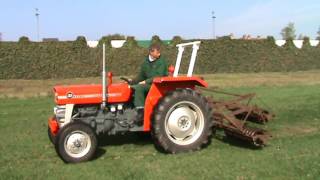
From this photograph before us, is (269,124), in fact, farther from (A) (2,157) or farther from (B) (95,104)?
(A) (2,157)

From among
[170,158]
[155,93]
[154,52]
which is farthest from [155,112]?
[154,52]

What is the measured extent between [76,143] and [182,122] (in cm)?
177

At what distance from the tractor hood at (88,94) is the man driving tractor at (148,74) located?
0.16m

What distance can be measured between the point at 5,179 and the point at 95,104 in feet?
7.24

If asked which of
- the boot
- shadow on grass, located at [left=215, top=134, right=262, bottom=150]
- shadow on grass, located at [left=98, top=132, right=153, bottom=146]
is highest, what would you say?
the boot

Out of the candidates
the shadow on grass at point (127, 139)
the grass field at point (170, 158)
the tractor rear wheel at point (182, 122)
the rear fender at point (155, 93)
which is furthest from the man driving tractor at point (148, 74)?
the shadow on grass at point (127, 139)

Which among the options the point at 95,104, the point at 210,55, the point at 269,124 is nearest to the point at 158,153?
the point at 95,104

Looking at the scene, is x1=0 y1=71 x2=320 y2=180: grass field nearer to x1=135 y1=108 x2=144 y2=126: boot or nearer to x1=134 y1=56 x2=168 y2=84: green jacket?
x1=135 y1=108 x2=144 y2=126: boot

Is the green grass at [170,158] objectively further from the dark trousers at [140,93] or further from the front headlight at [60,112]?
the dark trousers at [140,93]

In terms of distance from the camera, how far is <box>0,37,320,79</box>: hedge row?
32.8m

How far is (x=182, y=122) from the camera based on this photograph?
913 cm

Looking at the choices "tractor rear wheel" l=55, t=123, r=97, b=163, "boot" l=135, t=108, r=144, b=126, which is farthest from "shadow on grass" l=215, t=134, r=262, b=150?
"tractor rear wheel" l=55, t=123, r=97, b=163

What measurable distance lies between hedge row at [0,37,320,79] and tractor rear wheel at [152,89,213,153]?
24733 millimetres

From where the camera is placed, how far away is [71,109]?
8.91 m
